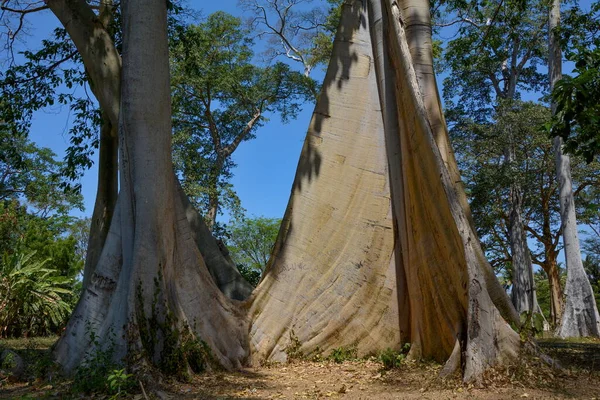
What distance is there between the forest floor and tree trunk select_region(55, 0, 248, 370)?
16.1 inches

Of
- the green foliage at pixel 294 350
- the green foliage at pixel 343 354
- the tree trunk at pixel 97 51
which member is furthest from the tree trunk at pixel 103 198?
the green foliage at pixel 343 354

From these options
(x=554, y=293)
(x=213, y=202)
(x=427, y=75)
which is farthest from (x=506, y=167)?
(x=427, y=75)

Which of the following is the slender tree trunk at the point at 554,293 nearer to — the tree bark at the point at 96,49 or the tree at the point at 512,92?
the tree at the point at 512,92

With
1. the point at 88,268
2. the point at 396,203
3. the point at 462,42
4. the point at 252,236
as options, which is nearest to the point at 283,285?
the point at 396,203

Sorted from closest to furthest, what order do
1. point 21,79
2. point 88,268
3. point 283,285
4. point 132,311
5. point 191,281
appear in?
point 132,311, point 191,281, point 283,285, point 88,268, point 21,79

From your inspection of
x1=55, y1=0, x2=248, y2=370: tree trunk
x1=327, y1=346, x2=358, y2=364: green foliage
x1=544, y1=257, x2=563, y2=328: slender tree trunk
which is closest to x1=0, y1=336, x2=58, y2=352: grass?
x1=55, y1=0, x2=248, y2=370: tree trunk

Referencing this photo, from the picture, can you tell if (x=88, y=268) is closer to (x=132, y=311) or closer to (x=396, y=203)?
(x=132, y=311)

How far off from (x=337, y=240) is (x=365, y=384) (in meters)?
2.04

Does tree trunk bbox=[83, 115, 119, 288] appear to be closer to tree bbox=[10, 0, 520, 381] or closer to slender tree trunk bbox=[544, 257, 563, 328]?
tree bbox=[10, 0, 520, 381]

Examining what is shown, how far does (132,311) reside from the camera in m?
Answer: 5.11

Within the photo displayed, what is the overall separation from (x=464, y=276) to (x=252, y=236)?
23.5m

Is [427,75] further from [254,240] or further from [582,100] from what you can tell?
[254,240]

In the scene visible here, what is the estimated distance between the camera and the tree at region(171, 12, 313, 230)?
17.2 meters

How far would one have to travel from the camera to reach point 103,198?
320 inches
